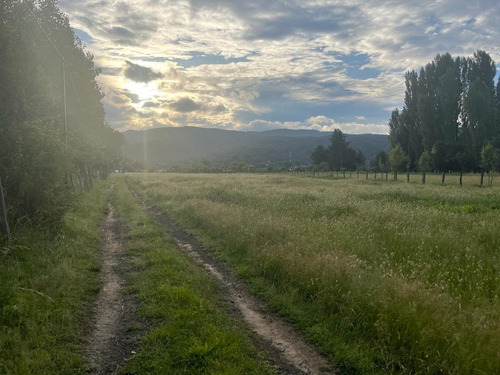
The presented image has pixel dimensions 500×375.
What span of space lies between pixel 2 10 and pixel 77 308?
9491 mm

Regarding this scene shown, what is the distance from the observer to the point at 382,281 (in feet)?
24.2

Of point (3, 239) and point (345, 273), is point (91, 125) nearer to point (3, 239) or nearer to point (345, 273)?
point (3, 239)

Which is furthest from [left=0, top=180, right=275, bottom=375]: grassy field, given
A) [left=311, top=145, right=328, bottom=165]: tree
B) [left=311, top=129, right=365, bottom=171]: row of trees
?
[left=311, top=145, right=328, bottom=165]: tree

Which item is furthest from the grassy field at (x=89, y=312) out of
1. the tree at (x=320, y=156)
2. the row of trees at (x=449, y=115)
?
the tree at (x=320, y=156)

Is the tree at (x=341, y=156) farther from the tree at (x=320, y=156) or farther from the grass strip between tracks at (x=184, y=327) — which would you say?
the grass strip between tracks at (x=184, y=327)

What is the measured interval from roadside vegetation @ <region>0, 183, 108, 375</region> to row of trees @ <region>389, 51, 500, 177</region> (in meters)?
53.6

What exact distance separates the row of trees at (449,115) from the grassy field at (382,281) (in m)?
47.0

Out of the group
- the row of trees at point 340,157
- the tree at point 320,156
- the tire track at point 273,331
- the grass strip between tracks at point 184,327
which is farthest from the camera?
the tree at point 320,156

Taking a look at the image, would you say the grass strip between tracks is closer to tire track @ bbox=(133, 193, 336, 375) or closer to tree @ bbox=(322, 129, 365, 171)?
tire track @ bbox=(133, 193, 336, 375)

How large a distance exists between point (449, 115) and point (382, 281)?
70317 mm

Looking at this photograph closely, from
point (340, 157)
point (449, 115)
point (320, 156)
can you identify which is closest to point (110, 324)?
point (449, 115)

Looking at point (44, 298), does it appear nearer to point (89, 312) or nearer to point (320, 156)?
point (89, 312)

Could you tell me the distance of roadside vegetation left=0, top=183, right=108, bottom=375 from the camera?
17.6 ft

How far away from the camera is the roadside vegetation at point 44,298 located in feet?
17.6
